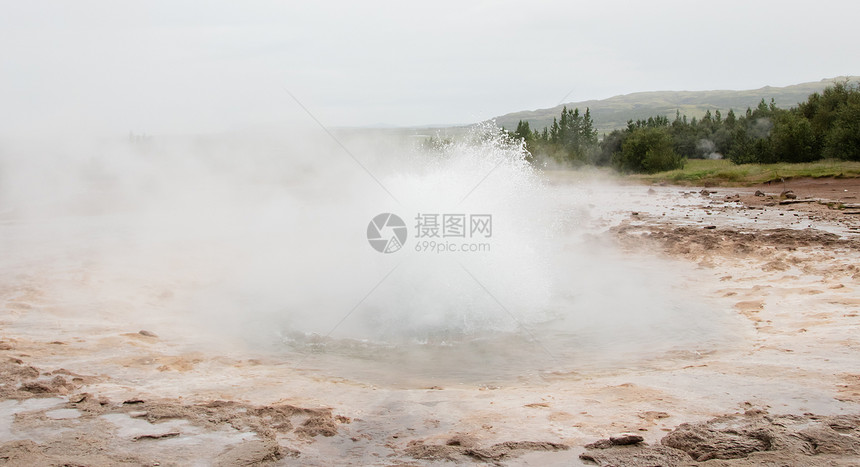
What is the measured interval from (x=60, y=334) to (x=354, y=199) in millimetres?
11371

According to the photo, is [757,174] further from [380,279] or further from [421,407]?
[421,407]

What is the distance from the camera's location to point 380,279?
30.7ft

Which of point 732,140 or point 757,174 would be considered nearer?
point 757,174

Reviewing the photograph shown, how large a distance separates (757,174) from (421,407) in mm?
29893

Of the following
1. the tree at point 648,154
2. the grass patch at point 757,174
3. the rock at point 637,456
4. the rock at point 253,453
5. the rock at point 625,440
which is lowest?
the rock at point 253,453

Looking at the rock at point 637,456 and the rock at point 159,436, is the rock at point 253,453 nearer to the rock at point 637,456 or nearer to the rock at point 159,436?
the rock at point 159,436

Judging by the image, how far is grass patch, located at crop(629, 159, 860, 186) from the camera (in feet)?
89.2

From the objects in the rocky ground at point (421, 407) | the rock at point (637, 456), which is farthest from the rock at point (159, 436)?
the rock at point (637, 456)

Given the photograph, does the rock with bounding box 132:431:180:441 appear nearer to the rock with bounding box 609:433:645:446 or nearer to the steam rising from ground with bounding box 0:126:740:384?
the steam rising from ground with bounding box 0:126:740:384

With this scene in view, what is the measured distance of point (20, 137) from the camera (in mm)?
16656

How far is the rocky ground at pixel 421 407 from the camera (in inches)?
168

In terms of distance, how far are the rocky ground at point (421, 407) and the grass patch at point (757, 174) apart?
21989 millimetres

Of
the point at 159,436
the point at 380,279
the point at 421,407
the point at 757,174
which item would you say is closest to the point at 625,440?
the point at 421,407

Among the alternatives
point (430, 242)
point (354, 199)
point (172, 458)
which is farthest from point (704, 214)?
point (172, 458)
